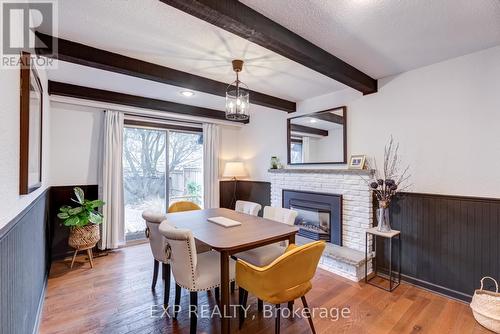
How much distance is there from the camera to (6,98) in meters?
A: 1.14

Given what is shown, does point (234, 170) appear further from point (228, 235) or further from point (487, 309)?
point (487, 309)

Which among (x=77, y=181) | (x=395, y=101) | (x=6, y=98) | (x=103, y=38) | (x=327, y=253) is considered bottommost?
(x=327, y=253)

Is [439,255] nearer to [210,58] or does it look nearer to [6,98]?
[210,58]

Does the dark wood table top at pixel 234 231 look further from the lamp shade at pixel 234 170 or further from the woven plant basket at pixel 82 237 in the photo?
the lamp shade at pixel 234 170

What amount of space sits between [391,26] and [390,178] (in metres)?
1.70

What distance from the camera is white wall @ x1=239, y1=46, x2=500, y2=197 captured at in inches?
90.4

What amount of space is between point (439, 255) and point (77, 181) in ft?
15.9

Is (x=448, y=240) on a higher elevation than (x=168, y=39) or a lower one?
lower

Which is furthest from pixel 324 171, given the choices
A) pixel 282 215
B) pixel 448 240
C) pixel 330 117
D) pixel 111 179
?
pixel 111 179

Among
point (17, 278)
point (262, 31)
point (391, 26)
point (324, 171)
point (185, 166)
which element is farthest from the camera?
point (185, 166)

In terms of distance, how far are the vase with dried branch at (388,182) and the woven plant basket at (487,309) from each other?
0.90 meters

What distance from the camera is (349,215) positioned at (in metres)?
3.28

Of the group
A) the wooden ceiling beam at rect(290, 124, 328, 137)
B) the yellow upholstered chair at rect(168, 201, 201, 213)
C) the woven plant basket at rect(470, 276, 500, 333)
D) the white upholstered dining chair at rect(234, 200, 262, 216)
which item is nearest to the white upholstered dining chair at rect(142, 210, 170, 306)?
the yellow upholstered chair at rect(168, 201, 201, 213)

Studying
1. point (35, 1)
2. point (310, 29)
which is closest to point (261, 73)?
point (310, 29)
